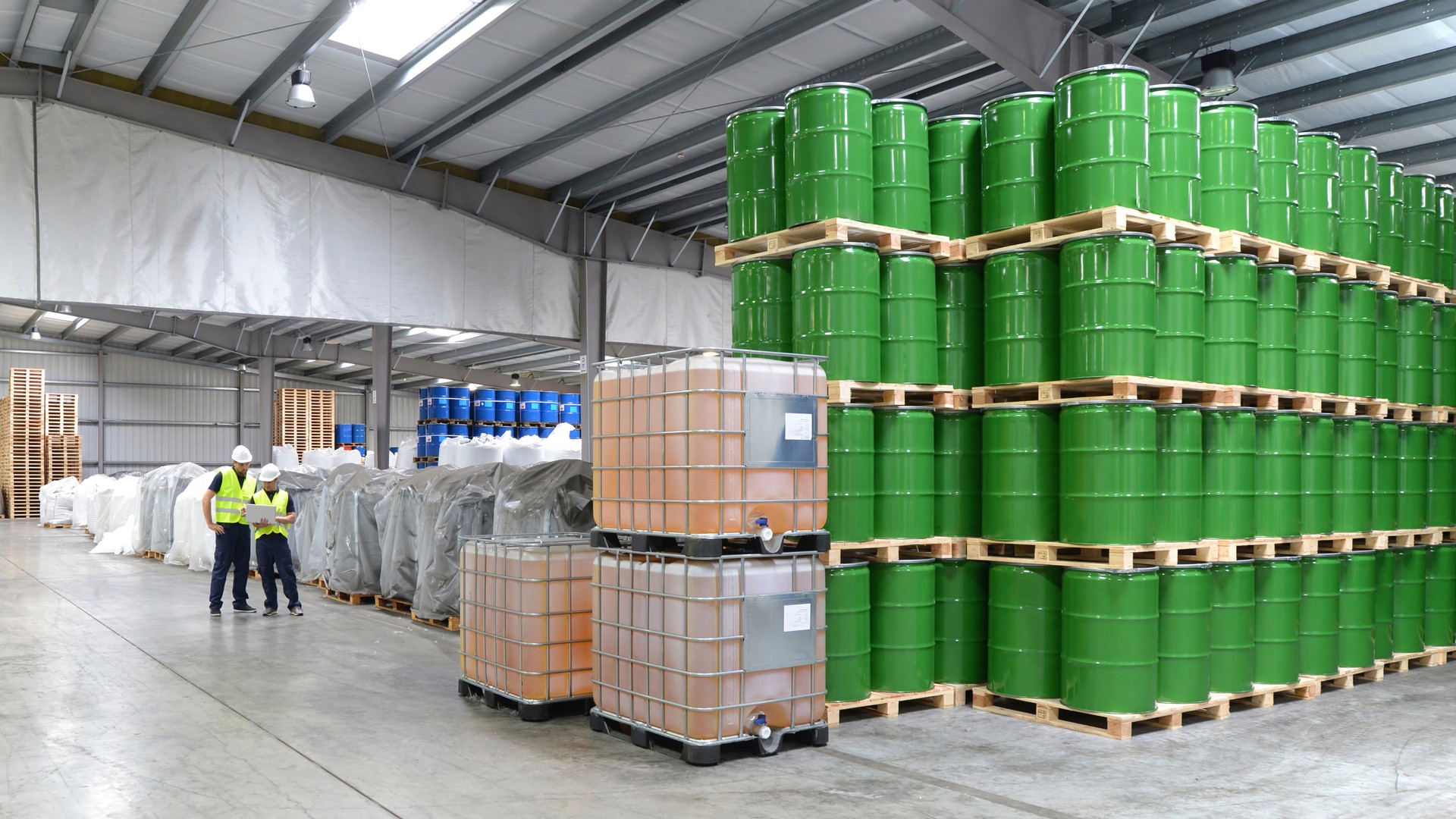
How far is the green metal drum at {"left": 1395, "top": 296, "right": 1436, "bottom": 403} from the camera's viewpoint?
302 inches

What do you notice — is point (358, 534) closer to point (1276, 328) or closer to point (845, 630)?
point (845, 630)

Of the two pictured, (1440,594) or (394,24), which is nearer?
(1440,594)

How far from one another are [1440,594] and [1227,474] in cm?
303

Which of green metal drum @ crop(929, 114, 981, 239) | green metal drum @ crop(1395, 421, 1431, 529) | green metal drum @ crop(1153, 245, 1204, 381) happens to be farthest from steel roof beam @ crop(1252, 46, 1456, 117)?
green metal drum @ crop(929, 114, 981, 239)

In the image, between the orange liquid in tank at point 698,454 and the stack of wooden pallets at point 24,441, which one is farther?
the stack of wooden pallets at point 24,441

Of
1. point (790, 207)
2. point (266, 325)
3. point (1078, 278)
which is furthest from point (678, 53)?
point (266, 325)

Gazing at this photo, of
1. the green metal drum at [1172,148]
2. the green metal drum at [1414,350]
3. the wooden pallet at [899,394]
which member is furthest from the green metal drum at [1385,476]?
the wooden pallet at [899,394]

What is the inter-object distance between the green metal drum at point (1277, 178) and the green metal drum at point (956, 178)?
1.79m

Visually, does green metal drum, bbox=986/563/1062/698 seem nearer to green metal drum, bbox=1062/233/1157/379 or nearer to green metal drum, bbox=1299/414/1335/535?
green metal drum, bbox=1062/233/1157/379

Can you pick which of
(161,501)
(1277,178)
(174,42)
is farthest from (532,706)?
(161,501)

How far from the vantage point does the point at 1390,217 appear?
7.48 metres

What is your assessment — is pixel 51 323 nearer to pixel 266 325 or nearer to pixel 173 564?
pixel 266 325

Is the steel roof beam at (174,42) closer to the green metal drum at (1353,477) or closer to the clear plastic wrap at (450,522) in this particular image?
the clear plastic wrap at (450,522)

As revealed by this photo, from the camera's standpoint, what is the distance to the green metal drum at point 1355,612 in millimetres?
6891
